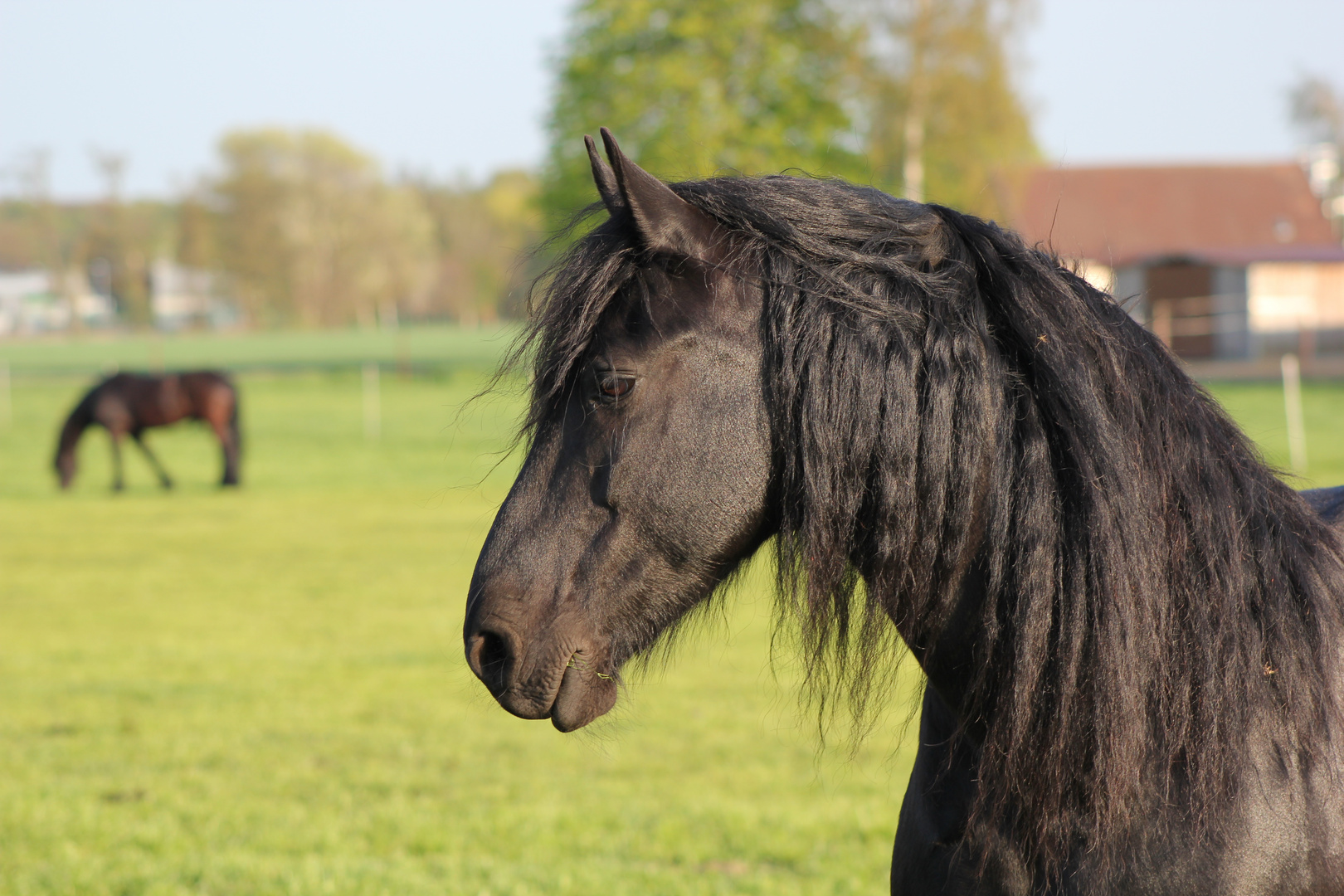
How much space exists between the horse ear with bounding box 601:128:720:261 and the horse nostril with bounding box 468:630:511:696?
1.99 ft

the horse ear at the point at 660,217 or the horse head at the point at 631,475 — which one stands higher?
the horse ear at the point at 660,217

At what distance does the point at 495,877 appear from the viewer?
147 inches

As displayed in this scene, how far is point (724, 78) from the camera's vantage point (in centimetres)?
3166

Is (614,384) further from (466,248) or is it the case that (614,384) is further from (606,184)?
(466,248)

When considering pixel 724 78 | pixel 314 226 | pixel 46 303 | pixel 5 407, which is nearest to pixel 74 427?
pixel 5 407

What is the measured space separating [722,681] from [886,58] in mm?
27322

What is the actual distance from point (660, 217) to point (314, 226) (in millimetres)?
73503

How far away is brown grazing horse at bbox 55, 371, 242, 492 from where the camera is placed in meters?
16.9

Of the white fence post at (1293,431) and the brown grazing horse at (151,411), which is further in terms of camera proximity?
the brown grazing horse at (151,411)

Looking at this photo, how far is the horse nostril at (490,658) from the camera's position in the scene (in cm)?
157

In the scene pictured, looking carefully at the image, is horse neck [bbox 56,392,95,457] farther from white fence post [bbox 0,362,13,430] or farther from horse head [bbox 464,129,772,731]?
horse head [bbox 464,129,772,731]

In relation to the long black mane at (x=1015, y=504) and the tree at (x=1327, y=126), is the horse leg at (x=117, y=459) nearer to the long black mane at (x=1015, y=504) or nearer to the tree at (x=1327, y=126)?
the long black mane at (x=1015, y=504)

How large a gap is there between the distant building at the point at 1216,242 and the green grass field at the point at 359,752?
24754 mm

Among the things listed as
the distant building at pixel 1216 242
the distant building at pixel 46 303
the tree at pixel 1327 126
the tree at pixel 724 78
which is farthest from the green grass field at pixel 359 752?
the distant building at pixel 46 303
